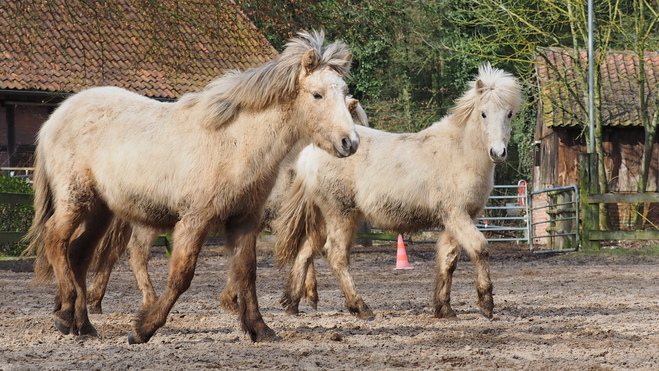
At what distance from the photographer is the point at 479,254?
718 cm

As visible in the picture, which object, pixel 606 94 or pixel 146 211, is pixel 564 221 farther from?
pixel 146 211

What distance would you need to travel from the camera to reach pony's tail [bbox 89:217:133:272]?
7316mm

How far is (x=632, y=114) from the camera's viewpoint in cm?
2550

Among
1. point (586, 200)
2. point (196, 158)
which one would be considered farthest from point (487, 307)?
point (586, 200)

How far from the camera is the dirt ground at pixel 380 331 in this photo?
491 centimetres

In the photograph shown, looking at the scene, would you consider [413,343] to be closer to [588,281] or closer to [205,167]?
[205,167]

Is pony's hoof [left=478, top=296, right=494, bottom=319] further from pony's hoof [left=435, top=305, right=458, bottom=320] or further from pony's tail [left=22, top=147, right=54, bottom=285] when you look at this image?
pony's tail [left=22, top=147, right=54, bottom=285]

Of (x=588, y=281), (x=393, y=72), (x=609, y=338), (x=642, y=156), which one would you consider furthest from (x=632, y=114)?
(x=609, y=338)

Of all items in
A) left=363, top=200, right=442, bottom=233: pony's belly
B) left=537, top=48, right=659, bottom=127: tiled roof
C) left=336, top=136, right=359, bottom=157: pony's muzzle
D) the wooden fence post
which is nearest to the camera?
left=336, top=136, right=359, bottom=157: pony's muzzle

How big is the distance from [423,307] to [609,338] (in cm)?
262

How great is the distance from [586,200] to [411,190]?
31.0 feet

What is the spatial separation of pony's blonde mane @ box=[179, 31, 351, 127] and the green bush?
9.75 m

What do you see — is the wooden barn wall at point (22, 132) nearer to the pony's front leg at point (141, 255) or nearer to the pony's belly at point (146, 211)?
the pony's front leg at point (141, 255)

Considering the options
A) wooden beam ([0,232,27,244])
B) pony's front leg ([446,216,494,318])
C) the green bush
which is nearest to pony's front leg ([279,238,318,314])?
pony's front leg ([446,216,494,318])
